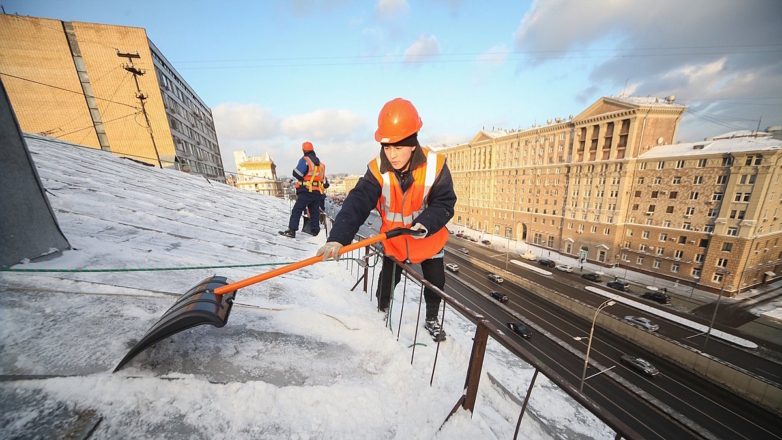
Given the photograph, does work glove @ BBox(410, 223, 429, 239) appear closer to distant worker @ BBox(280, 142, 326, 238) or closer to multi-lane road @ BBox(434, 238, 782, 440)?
distant worker @ BBox(280, 142, 326, 238)

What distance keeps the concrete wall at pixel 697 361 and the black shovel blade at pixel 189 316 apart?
24087 mm

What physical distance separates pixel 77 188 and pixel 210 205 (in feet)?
8.98

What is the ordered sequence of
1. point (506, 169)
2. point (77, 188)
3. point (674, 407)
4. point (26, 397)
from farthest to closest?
point (506, 169), point (674, 407), point (77, 188), point (26, 397)

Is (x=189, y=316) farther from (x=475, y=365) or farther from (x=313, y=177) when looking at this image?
(x=313, y=177)

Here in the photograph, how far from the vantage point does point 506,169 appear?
130 feet

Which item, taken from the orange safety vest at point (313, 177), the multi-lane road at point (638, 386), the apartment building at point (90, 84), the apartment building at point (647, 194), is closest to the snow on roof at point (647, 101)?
the apartment building at point (647, 194)

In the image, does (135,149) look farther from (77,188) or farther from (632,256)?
(632,256)

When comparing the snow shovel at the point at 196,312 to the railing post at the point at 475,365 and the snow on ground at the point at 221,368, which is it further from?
the railing post at the point at 475,365

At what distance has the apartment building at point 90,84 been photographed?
67.4 ft

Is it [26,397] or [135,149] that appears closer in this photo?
[26,397]

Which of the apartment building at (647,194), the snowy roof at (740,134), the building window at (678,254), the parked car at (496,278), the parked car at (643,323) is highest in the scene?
the snowy roof at (740,134)

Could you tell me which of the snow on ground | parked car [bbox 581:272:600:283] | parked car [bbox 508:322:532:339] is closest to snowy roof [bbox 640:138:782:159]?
parked car [bbox 581:272:600:283]

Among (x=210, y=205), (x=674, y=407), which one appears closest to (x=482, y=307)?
(x=674, y=407)

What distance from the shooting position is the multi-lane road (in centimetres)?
1159
